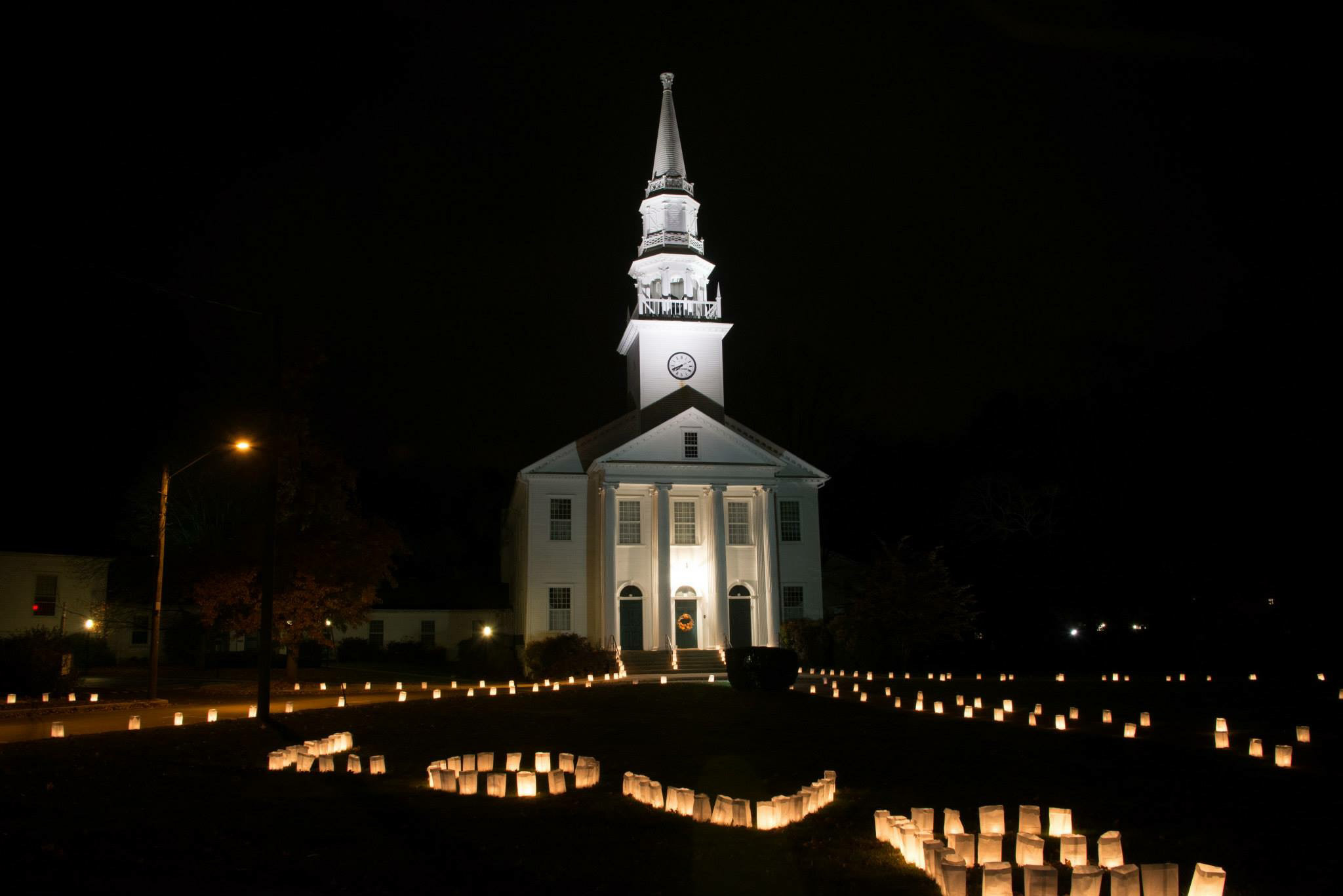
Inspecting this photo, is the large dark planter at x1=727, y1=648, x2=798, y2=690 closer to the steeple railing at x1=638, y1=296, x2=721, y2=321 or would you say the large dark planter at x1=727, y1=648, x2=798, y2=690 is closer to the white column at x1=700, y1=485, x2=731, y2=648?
the white column at x1=700, y1=485, x2=731, y2=648

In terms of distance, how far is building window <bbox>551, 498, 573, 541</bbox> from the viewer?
140 feet

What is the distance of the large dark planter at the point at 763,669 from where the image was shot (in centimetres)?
2461

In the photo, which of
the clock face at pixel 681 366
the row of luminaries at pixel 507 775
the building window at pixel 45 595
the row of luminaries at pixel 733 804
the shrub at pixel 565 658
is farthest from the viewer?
the clock face at pixel 681 366

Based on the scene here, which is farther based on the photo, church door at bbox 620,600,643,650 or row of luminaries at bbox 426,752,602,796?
church door at bbox 620,600,643,650

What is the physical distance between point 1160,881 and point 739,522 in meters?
37.2

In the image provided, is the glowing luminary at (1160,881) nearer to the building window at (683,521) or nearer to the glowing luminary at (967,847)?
the glowing luminary at (967,847)

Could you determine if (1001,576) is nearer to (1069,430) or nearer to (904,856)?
(1069,430)

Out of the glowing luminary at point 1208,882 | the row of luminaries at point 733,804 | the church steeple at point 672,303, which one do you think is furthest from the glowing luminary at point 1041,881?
the church steeple at point 672,303

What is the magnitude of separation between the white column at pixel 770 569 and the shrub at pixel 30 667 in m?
→ 23.6

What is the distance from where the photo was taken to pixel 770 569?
41.4 metres

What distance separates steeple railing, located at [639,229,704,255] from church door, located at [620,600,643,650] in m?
16.0

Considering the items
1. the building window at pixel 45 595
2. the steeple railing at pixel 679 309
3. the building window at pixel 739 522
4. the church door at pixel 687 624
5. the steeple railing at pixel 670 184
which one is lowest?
the church door at pixel 687 624

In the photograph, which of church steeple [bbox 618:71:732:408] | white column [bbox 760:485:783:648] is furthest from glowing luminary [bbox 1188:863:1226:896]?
church steeple [bbox 618:71:732:408]

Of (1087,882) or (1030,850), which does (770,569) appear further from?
(1087,882)
